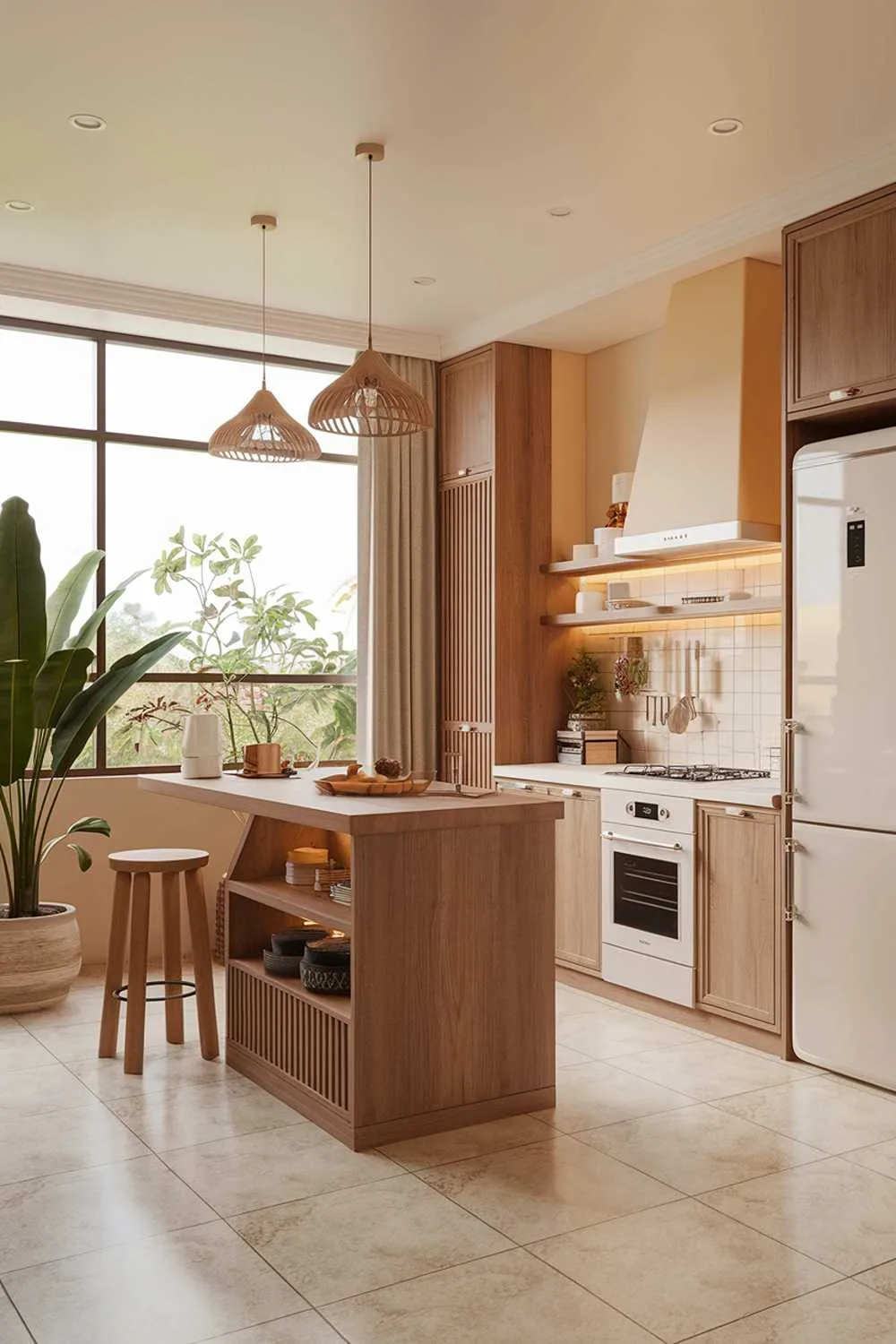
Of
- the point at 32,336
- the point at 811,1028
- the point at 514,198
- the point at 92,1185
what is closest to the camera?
the point at 92,1185

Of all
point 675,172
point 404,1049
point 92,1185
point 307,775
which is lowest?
point 92,1185

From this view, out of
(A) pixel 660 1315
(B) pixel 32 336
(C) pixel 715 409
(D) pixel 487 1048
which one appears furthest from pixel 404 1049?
(B) pixel 32 336

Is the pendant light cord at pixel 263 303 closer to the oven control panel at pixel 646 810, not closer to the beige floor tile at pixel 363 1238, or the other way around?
the oven control panel at pixel 646 810

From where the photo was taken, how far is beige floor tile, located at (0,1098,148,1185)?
325 cm

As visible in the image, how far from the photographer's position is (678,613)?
5.21 m

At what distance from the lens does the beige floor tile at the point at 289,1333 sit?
237 centimetres

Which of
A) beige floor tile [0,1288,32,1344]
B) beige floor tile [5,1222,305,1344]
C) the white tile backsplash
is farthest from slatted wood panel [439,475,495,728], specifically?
beige floor tile [0,1288,32,1344]

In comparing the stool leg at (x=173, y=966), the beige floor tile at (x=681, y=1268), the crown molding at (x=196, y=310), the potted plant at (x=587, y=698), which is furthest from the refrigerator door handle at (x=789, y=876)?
the crown molding at (x=196, y=310)

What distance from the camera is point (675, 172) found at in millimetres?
4215

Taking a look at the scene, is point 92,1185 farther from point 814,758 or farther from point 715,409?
point 715,409

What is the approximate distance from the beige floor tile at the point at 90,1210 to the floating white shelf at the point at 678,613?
295cm

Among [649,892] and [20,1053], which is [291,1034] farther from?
[649,892]

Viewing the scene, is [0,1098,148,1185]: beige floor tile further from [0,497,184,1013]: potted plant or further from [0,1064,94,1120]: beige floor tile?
[0,497,184,1013]: potted plant

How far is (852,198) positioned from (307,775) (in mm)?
2731
